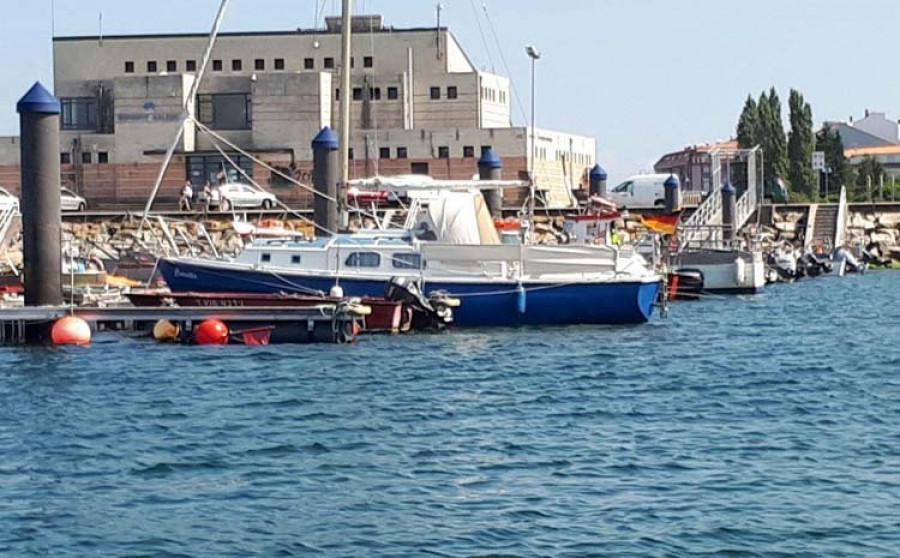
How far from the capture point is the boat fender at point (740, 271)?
63.2m

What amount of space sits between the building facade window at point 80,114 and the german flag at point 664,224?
3543 centimetres

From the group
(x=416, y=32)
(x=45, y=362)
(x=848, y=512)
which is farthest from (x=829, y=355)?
(x=416, y=32)

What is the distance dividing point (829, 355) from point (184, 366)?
540 inches

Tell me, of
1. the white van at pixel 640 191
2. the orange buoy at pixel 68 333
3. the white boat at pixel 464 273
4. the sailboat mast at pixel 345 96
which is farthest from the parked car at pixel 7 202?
the white van at pixel 640 191

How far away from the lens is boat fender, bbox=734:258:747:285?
208ft

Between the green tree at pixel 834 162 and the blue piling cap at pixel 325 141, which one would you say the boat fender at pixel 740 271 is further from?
the green tree at pixel 834 162

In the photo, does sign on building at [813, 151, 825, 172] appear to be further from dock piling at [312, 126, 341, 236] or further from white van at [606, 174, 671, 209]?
dock piling at [312, 126, 341, 236]

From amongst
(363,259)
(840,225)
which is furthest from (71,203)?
(363,259)

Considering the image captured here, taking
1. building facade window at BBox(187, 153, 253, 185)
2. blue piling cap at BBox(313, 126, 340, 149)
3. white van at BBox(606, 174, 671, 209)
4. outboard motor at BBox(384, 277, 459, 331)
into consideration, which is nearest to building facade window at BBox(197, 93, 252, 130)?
building facade window at BBox(187, 153, 253, 185)

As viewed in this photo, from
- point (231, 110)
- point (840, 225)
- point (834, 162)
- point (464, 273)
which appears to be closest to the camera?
point (464, 273)

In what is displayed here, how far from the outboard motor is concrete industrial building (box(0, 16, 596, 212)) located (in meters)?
43.2

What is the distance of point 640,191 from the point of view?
9312 cm

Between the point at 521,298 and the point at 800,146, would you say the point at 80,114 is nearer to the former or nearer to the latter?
the point at 800,146

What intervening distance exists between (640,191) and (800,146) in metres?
23.0
